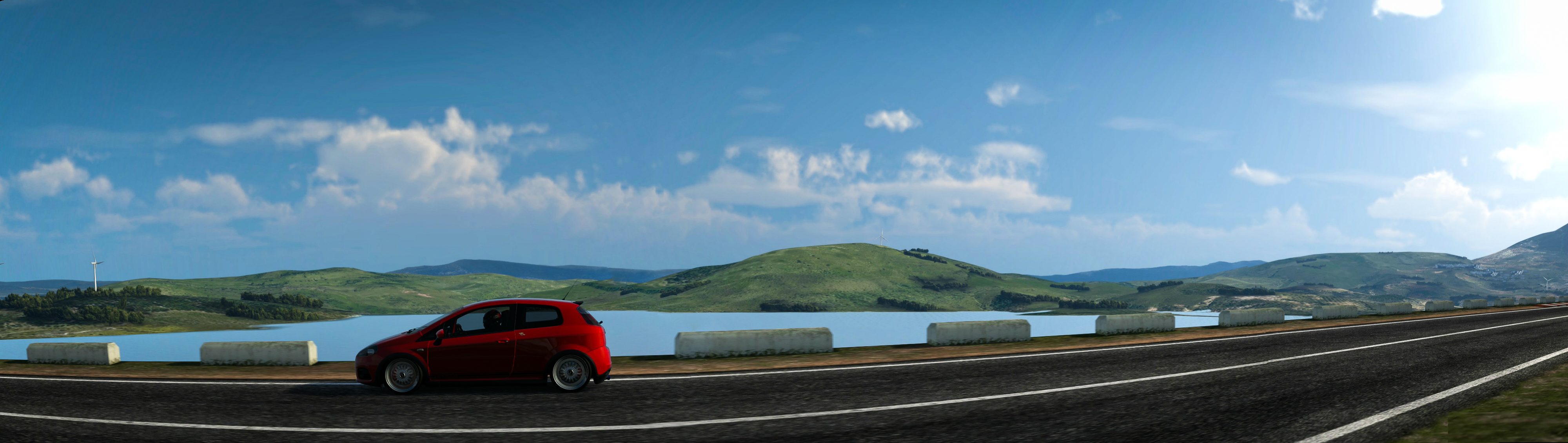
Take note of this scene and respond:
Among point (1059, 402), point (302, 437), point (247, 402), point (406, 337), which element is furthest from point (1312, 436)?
point (247, 402)

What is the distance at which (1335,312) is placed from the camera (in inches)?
1497

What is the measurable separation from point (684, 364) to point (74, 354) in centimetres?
1651

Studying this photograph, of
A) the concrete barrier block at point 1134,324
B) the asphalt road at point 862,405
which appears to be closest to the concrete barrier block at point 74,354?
the asphalt road at point 862,405

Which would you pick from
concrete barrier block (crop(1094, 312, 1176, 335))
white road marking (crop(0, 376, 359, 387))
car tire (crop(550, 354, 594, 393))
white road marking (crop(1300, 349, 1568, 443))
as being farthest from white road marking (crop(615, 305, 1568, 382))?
white road marking (crop(1300, 349, 1568, 443))

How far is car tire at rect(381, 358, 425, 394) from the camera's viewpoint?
13.1m

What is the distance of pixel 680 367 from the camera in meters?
16.6

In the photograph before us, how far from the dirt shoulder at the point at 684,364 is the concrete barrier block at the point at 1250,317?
6.81 metres

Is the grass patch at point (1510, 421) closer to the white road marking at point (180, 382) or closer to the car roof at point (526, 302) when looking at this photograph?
the car roof at point (526, 302)

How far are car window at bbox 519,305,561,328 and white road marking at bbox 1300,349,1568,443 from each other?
1065cm

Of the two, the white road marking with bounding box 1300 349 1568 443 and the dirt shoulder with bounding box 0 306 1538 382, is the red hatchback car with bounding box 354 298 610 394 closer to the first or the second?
the dirt shoulder with bounding box 0 306 1538 382

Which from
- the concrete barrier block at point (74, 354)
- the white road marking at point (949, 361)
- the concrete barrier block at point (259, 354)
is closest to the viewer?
the white road marking at point (949, 361)

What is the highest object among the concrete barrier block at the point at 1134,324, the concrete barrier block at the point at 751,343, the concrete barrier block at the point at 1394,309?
the concrete barrier block at the point at 751,343

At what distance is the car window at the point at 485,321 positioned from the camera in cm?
1327

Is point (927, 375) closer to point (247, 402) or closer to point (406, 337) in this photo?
point (406, 337)
